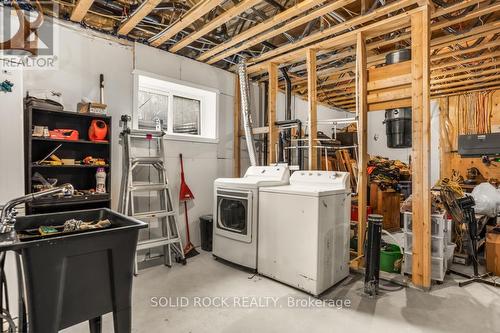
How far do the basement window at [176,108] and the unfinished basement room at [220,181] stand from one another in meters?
0.02

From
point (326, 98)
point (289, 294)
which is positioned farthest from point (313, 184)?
point (326, 98)

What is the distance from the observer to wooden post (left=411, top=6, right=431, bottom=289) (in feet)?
9.06

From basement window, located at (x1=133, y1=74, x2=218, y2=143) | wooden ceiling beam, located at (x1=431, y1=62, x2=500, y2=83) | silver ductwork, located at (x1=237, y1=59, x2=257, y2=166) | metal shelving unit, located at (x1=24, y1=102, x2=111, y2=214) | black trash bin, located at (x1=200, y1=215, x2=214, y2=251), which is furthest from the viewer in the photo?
wooden ceiling beam, located at (x1=431, y1=62, x2=500, y2=83)

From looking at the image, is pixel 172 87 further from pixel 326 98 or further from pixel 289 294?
pixel 326 98

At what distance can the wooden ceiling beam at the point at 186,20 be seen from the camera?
8.96 ft

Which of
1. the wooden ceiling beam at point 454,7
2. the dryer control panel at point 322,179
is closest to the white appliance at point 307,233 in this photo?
the dryer control panel at point 322,179

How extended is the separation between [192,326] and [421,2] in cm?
357

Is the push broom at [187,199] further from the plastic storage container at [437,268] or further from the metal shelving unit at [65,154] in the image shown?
the plastic storage container at [437,268]

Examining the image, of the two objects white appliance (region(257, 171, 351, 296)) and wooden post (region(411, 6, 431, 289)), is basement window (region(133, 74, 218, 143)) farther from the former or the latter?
wooden post (region(411, 6, 431, 289))

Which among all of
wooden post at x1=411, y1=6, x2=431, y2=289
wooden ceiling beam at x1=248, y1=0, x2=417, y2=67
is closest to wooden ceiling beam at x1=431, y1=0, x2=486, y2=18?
wooden post at x1=411, y1=6, x2=431, y2=289

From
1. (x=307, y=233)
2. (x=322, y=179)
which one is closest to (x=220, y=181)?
(x=322, y=179)

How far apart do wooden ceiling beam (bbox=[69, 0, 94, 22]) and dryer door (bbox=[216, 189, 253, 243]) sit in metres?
2.38

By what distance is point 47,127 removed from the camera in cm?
276

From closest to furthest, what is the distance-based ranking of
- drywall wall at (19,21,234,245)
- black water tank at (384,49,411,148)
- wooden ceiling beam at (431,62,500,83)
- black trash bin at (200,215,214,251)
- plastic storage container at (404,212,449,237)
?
1. plastic storage container at (404,212,449,237)
2. drywall wall at (19,21,234,245)
3. black water tank at (384,49,411,148)
4. black trash bin at (200,215,214,251)
5. wooden ceiling beam at (431,62,500,83)
